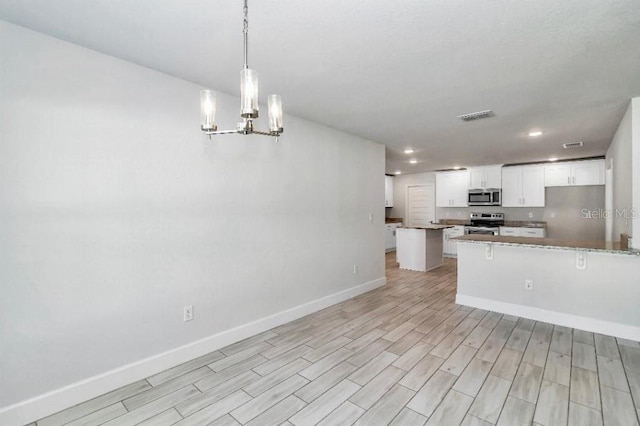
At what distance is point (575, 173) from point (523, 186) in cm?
93

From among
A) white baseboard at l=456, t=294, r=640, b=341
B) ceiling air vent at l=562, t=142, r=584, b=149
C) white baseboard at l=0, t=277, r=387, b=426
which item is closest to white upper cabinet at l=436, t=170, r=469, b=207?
ceiling air vent at l=562, t=142, r=584, b=149

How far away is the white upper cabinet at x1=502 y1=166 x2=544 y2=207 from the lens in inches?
261

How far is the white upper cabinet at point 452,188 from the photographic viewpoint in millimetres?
7608

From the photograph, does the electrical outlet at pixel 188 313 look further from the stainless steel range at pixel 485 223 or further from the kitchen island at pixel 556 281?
the stainless steel range at pixel 485 223

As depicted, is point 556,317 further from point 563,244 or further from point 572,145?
point 572,145

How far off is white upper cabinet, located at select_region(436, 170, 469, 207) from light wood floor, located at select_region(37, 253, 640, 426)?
4.71m

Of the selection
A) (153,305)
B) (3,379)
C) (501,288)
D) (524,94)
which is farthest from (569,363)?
(3,379)

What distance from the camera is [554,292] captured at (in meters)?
3.50

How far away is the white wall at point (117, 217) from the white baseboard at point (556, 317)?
2610 millimetres

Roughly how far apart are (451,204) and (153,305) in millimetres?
7331

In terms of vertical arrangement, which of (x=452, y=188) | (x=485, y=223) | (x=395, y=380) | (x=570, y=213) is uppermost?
(x=452, y=188)

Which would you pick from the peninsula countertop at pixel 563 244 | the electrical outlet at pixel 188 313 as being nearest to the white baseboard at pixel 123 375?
the electrical outlet at pixel 188 313

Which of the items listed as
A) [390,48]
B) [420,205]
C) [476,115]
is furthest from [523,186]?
[390,48]

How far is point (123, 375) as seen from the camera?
2.24 metres
